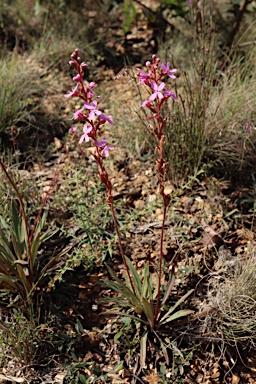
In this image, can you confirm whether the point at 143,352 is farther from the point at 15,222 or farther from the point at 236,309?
the point at 15,222

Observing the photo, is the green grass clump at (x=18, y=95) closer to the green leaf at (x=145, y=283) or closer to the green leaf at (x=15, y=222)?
the green leaf at (x=15, y=222)

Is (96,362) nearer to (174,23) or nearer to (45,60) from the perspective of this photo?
(45,60)

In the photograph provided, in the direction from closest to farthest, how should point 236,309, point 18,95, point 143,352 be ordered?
point 143,352, point 236,309, point 18,95

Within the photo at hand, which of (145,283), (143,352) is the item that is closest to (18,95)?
(145,283)

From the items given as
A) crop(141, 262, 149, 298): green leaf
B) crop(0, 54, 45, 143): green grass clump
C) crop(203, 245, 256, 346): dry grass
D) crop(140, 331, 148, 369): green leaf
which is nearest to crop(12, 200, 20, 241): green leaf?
crop(141, 262, 149, 298): green leaf

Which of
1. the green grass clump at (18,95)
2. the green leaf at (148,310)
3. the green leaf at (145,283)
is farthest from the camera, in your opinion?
the green grass clump at (18,95)

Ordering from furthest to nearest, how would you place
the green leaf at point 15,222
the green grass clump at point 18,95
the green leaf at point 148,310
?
the green grass clump at point 18,95 < the green leaf at point 15,222 < the green leaf at point 148,310

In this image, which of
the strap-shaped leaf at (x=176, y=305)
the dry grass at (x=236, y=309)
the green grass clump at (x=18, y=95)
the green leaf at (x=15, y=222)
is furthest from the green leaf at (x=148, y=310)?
the green grass clump at (x=18, y=95)

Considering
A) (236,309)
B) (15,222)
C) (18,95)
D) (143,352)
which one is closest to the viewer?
(143,352)

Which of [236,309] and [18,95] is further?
[18,95]

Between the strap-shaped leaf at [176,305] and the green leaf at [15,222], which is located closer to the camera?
the strap-shaped leaf at [176,305]

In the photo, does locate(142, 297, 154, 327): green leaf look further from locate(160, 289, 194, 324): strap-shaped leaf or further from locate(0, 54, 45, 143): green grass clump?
locate(0, 54, 45, 143): green grass clump

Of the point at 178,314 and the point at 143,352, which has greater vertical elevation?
the point at 178,314

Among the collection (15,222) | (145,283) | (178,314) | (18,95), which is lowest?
(178,314)
